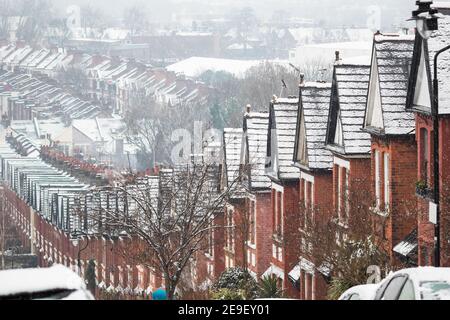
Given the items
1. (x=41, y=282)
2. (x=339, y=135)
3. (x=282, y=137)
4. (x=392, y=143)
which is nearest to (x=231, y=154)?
(x=282, y=137)

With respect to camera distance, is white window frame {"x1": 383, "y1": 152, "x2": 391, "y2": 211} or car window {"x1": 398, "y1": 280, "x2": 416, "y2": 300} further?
white window frame {"x1": 383, "y1": 152, "x2": 391, "y2": 211}

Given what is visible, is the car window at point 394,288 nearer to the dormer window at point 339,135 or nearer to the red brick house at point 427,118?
the red brick house at point 427,118

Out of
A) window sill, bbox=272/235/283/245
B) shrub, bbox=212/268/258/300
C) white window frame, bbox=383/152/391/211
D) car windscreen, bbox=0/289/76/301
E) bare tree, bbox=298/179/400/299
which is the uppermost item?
white window frame, bbox=383/152/391/211

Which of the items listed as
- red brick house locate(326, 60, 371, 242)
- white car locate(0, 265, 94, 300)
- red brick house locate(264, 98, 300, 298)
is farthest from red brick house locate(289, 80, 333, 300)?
white car locate(0, 265, 94, 300)

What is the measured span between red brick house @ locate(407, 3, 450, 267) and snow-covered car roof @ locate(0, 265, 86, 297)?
14558 millimetres

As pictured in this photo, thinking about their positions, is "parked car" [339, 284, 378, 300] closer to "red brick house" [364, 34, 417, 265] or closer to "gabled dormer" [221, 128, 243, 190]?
"red brick house" [364, 34, 417, 265]

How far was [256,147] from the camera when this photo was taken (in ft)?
149

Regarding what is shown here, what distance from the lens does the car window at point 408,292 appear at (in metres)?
16.8

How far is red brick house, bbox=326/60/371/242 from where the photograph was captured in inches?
1430

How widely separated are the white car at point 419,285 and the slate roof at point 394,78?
52.2ft

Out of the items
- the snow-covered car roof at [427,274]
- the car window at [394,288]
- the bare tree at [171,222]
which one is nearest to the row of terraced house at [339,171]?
the bare tree at [171,222]
